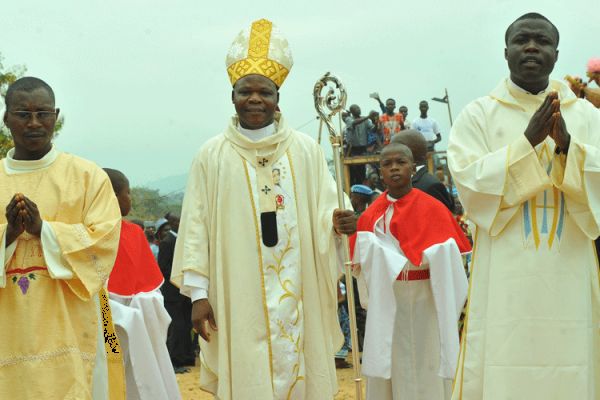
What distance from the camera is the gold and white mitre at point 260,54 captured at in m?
7.60

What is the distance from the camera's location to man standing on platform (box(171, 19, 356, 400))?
736 cm

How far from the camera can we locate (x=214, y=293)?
748 cm

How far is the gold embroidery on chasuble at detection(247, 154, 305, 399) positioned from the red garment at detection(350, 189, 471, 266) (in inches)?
60.8

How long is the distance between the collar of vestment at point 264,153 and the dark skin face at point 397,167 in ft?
5.03

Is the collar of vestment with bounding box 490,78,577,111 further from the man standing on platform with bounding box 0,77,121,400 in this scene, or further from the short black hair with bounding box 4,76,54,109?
the short black hair with bounding box 4,76,54,109

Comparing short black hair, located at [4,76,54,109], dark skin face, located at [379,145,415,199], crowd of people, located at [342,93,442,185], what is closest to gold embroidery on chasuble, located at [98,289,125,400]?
short black hair, located at [4,76,54,109]

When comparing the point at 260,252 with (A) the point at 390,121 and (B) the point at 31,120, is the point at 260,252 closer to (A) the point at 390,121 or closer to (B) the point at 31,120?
(B) the point at 31,120

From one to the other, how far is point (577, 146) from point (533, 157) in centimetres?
26

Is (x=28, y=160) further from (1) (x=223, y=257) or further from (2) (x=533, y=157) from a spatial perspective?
(2) (x=533, y=157)

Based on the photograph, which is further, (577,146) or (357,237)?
(357,237)

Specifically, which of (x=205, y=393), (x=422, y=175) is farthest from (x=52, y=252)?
→ (x=205, y=393)

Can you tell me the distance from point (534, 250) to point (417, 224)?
2.52 m

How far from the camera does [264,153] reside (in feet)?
25.0

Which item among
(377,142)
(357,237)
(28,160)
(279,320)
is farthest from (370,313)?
(377,142)
